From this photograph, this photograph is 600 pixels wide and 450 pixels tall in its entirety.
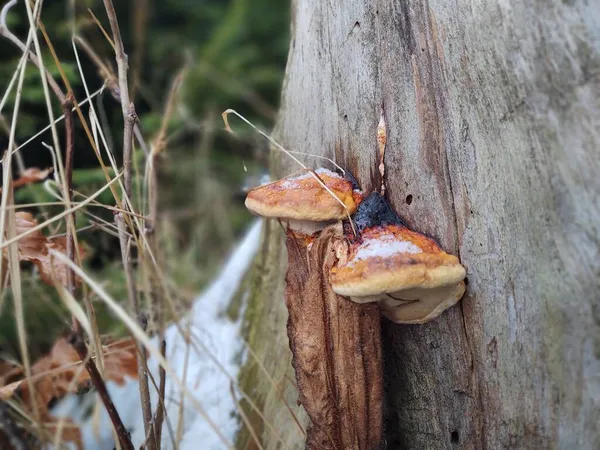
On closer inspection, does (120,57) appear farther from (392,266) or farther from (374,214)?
(392,266)

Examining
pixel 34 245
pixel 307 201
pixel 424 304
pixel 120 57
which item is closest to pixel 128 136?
pixel 120 57

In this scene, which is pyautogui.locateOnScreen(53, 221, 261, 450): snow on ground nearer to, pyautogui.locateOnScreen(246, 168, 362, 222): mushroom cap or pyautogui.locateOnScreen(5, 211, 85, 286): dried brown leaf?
pyautogui.locateOnScreen(5, 211, 85, 286): dried brown leaf

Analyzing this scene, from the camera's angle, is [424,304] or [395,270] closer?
[395,270]

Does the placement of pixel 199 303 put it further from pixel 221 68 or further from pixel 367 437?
pixel 221 68

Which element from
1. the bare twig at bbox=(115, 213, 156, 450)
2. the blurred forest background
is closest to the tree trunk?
the bare twig at bbox=(115, 213, 156, 450)

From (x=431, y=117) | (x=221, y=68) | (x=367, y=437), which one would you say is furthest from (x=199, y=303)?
(x=221, y=68)
